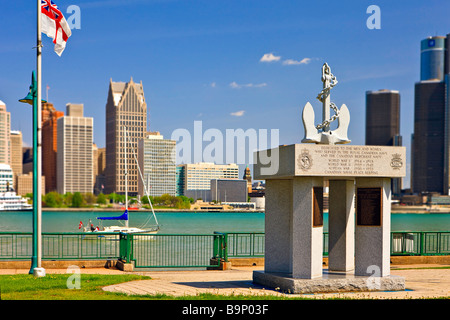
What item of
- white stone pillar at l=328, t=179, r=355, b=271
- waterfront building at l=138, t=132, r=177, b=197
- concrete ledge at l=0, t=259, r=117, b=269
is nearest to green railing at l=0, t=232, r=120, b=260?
concrete ledge at l=0, t=259, r=117, b=269

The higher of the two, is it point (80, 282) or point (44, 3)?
point (44, 3)

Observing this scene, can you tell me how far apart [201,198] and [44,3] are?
4452 inches

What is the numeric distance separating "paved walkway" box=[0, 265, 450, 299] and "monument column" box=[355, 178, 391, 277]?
0.93m

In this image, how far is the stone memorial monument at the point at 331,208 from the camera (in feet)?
44.4

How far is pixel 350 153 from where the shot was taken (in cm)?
1366

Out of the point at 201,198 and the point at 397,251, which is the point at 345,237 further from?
the point at 201,198

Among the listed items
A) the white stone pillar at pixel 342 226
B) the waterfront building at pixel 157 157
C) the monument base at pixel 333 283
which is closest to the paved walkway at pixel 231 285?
the monument base at pixel 333 283

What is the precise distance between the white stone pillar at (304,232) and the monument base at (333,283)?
302 millimetres

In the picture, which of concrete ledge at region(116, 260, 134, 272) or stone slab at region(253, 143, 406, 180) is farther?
concrete ledge at region(116, 260, 134, 272)

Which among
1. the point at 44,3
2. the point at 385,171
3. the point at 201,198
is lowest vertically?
the point at 201,198

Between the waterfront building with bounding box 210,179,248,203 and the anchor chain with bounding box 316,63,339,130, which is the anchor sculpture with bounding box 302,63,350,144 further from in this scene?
the waterfront building with bounding box 210,179,248,203

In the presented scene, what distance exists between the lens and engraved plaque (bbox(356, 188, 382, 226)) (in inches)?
557
